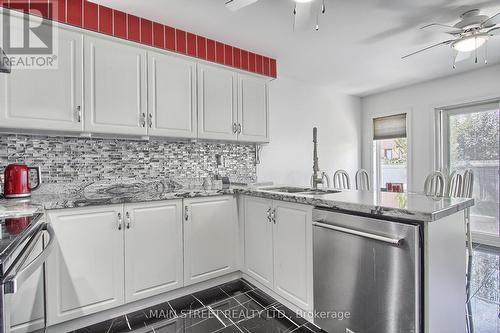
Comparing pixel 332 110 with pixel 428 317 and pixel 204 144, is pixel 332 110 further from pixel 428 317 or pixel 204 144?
pixel 428 317

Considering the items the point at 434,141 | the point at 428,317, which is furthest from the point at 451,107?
the point at 428,317

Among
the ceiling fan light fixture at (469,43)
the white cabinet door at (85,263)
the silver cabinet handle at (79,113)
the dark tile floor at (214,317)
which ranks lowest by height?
the dark tile floor at (214,317)

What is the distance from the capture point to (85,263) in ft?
5.62

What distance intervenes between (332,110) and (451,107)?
5.64 ft

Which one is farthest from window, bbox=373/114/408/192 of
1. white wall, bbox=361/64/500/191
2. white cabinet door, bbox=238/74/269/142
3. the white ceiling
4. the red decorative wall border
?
the red decorative wall border

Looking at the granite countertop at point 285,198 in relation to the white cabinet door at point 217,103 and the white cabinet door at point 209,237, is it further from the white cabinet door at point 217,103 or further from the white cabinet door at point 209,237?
the white cabinet door at point 217,103

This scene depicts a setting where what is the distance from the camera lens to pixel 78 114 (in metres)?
1.96

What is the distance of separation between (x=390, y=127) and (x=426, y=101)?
2.25ft

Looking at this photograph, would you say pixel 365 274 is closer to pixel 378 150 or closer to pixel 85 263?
pixel 85 263

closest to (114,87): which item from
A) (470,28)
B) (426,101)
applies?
(470,28)

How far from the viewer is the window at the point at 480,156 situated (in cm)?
348

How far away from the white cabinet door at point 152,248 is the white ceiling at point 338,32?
5.34ft

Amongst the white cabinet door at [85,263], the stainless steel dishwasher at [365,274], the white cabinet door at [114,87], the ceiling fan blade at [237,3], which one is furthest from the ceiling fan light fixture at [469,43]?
the white cabinet door at [85,263]

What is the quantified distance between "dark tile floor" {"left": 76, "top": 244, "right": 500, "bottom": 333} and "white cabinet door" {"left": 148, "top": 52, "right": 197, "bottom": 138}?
1469 mm
